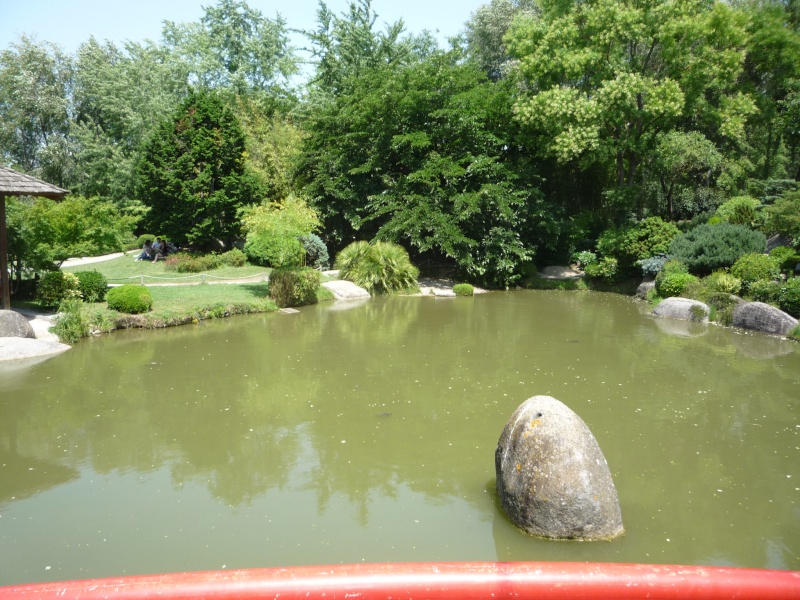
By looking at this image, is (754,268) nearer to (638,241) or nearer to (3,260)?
(638,241)

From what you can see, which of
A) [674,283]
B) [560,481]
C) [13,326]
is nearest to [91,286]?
[13,326]

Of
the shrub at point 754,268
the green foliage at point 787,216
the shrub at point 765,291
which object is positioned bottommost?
the shrub at point 765,291

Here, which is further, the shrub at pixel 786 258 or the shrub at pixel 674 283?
the shrub at pixel 674 283

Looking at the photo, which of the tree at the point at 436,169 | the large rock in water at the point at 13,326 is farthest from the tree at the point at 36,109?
the large rock in water at the point at 13,326

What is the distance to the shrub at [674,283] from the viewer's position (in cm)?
1823

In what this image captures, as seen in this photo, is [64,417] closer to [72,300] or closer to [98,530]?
[98,530]

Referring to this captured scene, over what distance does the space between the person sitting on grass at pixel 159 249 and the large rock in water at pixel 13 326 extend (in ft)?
47.0

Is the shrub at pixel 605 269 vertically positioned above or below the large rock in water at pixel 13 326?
above

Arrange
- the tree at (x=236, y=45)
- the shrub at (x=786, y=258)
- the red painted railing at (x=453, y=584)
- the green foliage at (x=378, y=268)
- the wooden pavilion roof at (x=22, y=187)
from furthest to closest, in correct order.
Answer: the tree at (x=236, y=45) → the green foliage at (x=378, y=268) → the shrub at (x=786, y=258) → the wooden pavilion roof at (x=22, y=187) → the red painted railing at (x=453, y=584)

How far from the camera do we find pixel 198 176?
2620 centimetres

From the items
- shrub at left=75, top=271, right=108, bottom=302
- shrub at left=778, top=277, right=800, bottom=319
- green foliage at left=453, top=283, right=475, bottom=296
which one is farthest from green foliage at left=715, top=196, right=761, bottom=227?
shrub at left=75, top=271, right=108, bottom=302

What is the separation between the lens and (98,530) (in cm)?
552

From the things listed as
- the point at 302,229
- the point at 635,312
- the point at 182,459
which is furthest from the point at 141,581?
the point at 635,312

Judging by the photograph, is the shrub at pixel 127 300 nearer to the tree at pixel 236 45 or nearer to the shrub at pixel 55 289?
the shrub at pixel 55 289
